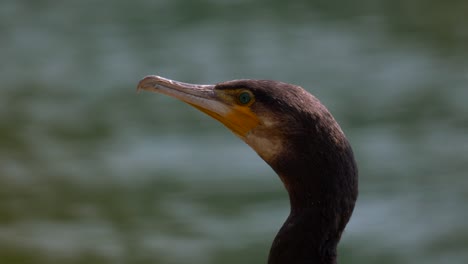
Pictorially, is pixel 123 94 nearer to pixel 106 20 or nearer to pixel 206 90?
pixel 106 20

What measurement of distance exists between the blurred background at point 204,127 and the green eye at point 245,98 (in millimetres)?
3307

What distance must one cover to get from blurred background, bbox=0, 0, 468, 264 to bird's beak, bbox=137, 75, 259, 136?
10.4ft

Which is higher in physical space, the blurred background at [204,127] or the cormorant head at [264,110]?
the blurred background at [204,127]

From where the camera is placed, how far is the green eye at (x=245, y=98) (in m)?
5.74

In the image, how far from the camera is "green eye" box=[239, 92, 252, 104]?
574cm

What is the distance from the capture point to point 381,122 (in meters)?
10.4

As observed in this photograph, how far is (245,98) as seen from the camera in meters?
5.76

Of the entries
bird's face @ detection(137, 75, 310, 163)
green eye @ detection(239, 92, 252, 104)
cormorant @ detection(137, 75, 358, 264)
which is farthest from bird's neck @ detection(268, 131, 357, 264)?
green eye @ detection(239, 92, 252, 104)

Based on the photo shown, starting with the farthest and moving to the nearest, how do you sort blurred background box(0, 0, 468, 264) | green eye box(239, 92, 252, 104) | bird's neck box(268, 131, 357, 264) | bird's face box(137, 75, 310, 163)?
blurred background box(0, 0, 468, 264), green eye box(239, 92, 252, 104), bird's face box(137, 75, 310, 163), bird's neck box(268, 131, 357, 264)

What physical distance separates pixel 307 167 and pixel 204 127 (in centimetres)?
497

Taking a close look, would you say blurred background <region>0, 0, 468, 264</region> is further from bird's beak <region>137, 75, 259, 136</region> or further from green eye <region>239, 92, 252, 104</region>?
green eye <region>239, 92, 252, 104</region>

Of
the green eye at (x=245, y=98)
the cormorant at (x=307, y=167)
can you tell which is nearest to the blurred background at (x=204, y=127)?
the green eye at (x=245, y=98)

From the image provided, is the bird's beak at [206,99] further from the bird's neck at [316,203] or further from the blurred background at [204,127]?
the blurred background at [204,127]

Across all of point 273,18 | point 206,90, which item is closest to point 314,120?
point 206,90
